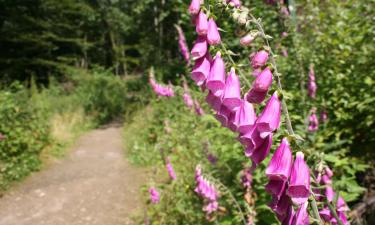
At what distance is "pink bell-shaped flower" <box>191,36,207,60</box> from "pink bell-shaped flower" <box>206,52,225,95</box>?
58 millimetres

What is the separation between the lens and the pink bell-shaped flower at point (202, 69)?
1442 mm

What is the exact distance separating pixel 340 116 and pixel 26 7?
20031 millimetres

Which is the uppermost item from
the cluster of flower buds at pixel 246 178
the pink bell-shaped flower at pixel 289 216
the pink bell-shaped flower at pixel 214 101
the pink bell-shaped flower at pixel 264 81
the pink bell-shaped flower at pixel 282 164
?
the pink bell-shaped flower at pixel 264 81

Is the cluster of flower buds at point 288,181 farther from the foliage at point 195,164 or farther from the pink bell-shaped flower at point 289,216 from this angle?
the foliage at point 195,164

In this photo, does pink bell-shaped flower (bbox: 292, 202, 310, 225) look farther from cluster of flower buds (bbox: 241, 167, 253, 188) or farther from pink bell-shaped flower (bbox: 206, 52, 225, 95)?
cluster of flower buds (bbox: 241, 167, 253, 188)

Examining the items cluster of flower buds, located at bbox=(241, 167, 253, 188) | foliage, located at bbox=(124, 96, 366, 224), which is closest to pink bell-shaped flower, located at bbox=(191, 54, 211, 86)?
foliage, located at bbox=(124, 96, 366, 224)

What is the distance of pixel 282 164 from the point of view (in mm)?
1216

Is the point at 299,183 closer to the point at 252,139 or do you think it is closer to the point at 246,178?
the point at 252,139

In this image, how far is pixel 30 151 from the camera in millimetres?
7133

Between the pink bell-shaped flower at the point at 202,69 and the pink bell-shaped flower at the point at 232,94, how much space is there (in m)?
0.10

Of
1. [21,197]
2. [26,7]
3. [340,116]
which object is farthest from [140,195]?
[26,7]

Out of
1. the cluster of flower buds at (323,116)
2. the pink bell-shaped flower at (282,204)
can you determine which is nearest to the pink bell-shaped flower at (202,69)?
the pink bell-shaped flower at (282,204)

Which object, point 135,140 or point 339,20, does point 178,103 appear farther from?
point 339,20

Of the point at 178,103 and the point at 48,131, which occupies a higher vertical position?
the point at 178,103
